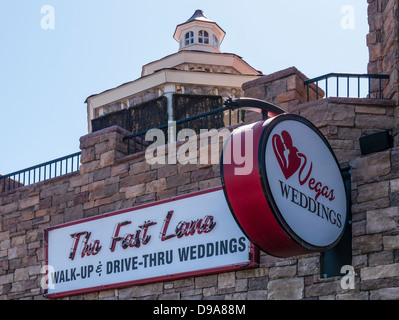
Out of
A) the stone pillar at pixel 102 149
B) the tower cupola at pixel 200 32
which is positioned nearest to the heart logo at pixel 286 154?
the stone pillar at pixel 102 149

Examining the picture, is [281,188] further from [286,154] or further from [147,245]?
[147,245]

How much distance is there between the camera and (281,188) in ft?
32.8

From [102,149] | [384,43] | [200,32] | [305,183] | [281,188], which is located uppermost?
[200,32]

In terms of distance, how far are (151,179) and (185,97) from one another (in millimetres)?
7000

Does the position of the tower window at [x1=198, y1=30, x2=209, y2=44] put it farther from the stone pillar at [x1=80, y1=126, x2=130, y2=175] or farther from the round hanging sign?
the round hanging sign

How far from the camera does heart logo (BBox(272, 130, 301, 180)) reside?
401 inches

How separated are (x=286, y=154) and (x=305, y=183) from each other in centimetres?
48

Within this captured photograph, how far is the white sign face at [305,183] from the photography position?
10.0m

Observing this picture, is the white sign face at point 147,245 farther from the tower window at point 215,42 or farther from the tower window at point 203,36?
the tower window at point 215,42

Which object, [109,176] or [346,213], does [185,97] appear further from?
[346,213]

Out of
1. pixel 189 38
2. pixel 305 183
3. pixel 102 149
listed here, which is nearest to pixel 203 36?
pixel 189 38

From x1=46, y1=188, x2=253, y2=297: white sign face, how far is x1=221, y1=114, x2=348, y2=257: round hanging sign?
179cm

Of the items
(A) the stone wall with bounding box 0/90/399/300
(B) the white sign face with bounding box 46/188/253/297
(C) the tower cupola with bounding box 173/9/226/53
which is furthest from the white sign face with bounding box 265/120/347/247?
(C) the tower cupola with bounding box 173/9/226/53

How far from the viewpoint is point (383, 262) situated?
1074cm
